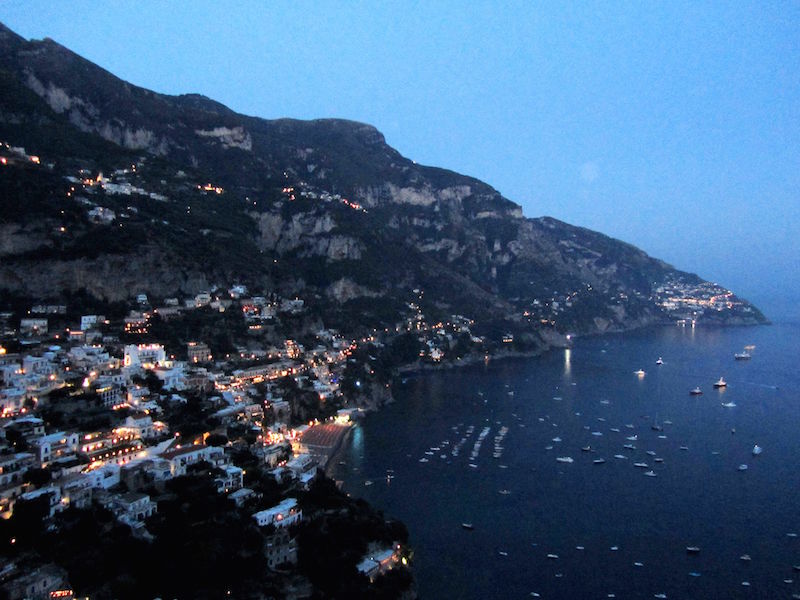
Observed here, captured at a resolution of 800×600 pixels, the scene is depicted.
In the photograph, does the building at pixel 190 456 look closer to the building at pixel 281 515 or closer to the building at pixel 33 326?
the building at pixel 281 515

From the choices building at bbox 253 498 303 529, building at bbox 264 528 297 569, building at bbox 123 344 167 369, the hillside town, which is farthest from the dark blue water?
building at bbox 123 344 167 369

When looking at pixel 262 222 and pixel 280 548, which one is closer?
pixel 280 548

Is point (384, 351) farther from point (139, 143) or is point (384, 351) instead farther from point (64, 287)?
point (139, 143)

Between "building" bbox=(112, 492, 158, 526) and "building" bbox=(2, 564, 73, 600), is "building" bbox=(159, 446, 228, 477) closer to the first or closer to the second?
"building" bbox=(112, 492, 158, 526)

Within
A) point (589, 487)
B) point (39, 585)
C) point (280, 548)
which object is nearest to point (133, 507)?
point (39, 585)

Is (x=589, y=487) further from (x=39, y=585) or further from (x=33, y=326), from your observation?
(x=33, y=326)
